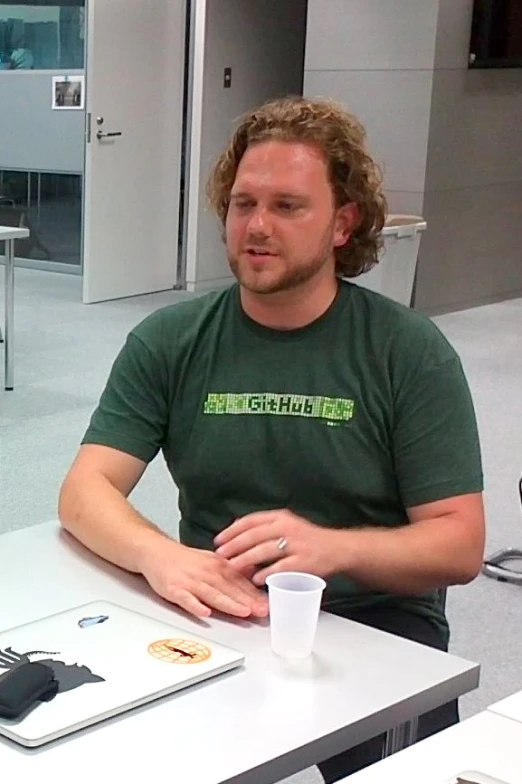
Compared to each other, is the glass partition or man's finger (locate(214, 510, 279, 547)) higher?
man's finger (locate(214, 510, 279, 547))

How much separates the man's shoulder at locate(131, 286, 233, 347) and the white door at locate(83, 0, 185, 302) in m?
5.22

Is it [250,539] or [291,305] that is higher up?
[291,305]

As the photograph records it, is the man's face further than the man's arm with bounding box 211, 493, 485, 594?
Yes

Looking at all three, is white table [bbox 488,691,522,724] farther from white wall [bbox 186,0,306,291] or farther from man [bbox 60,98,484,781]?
white wall [bbox 186,0,306,291]

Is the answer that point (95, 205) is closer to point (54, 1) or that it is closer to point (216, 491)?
point (54, 1)

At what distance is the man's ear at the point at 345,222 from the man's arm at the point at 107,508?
44cm

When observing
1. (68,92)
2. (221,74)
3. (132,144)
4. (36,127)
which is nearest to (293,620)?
(132,144)

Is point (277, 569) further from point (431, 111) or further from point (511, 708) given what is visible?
point (431, 111)

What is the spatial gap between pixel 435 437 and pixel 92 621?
0.55 metres

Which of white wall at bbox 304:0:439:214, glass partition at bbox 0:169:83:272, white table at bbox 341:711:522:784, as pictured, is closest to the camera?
white table at bbox 341:711:522:784

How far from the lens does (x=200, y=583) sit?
1356 mm

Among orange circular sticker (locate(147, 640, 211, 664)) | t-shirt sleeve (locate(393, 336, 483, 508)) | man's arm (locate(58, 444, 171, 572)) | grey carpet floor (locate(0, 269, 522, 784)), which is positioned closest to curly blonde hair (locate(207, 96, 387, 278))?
t-shirt sleeve (locate(393, 336, 483, 508))

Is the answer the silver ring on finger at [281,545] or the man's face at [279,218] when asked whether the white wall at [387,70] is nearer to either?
the man's face at [279,218]

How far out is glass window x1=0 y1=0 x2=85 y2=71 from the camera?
25.5 ft
